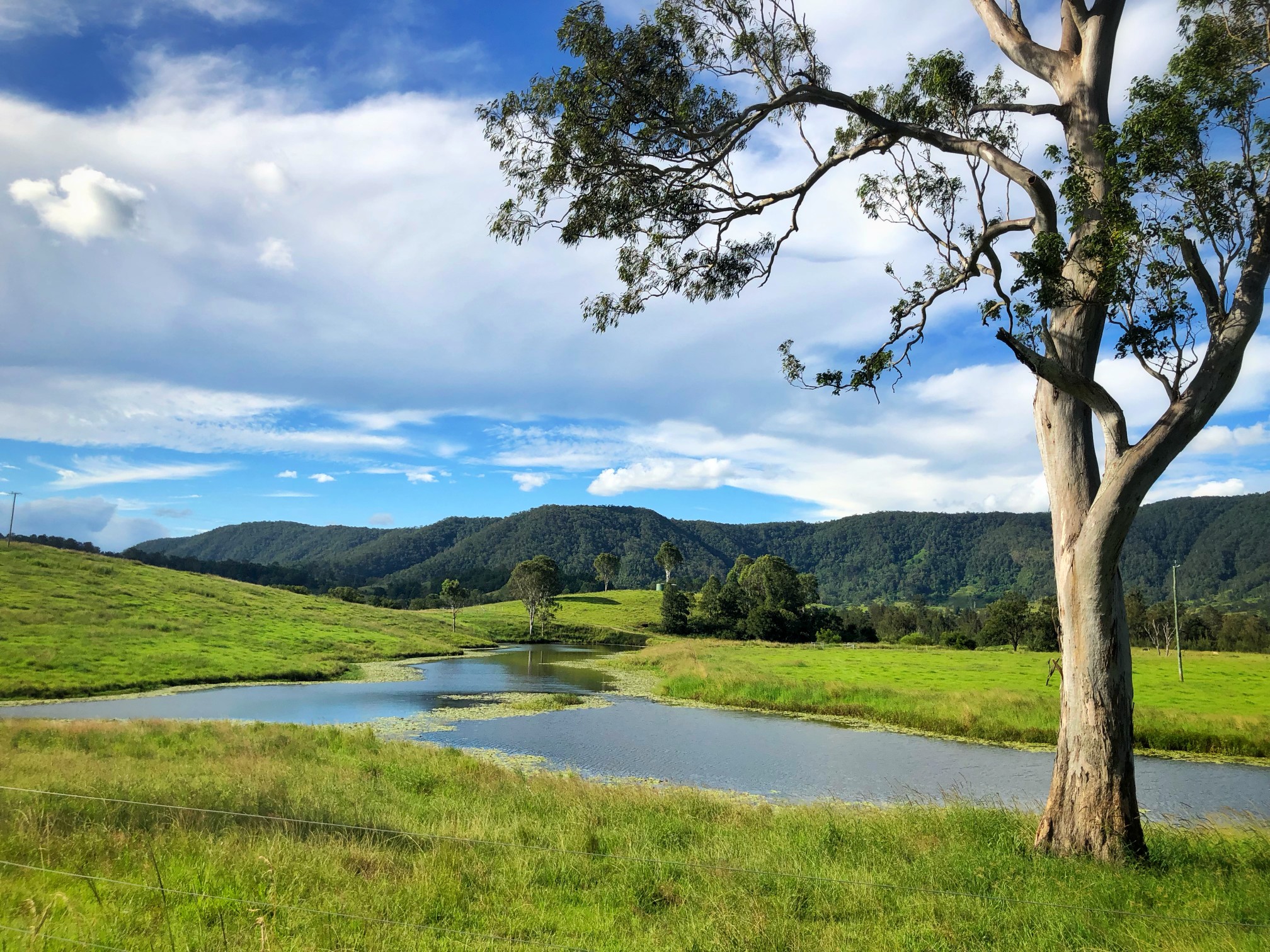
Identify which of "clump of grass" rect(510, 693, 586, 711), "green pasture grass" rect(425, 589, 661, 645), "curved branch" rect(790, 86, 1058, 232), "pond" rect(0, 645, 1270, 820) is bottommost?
"green pasture grass" rect(425, 589, 661, 645)

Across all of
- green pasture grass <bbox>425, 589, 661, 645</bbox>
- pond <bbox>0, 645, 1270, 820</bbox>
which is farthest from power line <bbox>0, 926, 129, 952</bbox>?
green pasture grass <bbox>425, 589, 661, 645</bbox>

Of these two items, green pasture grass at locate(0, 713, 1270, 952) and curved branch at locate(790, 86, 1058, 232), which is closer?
green pasture grass at locate(0, 713, 1270, 952)

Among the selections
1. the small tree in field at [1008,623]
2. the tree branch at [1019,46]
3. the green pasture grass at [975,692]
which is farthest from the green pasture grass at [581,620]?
the tree branch at [1019,46]

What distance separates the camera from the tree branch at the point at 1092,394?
8117mm

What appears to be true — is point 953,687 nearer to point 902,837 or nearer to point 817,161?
point 902,837

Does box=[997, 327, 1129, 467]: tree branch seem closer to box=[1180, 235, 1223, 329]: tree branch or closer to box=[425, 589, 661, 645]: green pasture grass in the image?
box=[1180, 235, 1223, 329]: tree branch

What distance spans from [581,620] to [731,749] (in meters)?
74.0

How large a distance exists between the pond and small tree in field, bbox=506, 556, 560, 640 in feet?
163

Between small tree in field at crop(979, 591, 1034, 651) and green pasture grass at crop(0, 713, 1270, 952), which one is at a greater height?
green pasture grass at crop(0, 713, 1270, 952)

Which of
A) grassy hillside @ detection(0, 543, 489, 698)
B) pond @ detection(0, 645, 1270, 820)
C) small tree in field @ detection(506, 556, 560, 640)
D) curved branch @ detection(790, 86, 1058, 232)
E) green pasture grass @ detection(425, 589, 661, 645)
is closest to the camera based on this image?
curved branch @ detection(790, 86, 1058, 232)

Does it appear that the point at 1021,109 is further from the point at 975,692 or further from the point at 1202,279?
the point at 975,692

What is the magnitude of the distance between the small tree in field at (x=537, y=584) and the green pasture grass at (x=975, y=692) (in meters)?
33.7

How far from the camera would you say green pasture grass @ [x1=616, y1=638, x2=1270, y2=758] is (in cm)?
2598

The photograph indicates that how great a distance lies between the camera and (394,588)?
488 ft
